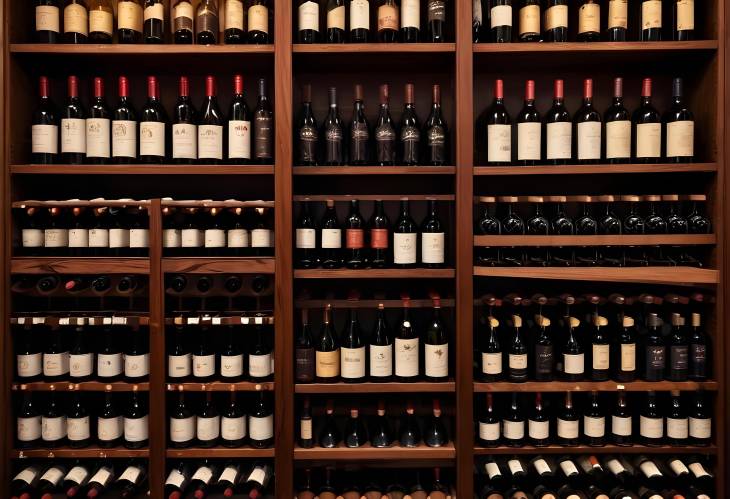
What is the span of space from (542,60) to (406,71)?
531 mm

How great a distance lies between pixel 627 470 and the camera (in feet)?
6.39

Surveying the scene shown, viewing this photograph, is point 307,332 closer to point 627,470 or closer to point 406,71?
point 406,71

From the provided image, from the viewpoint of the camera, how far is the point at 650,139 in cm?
190

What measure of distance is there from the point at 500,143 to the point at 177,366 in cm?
144

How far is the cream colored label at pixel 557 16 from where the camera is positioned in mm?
1915

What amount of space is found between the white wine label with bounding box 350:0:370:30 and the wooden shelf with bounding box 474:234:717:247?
0.89m

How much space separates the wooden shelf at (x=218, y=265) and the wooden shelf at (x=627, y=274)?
2.53 ft

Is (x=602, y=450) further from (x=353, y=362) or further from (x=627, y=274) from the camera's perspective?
(x=353, y=362)

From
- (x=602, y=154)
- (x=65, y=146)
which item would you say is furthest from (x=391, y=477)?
(x=65, y=146)

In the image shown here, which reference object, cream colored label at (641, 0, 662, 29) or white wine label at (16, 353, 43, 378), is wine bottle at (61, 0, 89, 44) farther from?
cream colored label at (641, 0, 662, 29)

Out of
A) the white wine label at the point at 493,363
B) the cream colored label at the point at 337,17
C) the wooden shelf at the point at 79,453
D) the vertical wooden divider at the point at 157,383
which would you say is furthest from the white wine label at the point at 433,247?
the wooden shelf at the point at 79,453

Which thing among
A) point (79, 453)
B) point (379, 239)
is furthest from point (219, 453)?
point (379, 239)

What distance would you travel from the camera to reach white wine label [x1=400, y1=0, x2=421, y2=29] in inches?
75.9

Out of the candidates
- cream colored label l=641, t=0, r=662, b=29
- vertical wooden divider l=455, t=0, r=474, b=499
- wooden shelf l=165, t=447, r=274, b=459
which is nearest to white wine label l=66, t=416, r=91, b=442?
wooden shelf l=165, t=447, r=274, b=459
